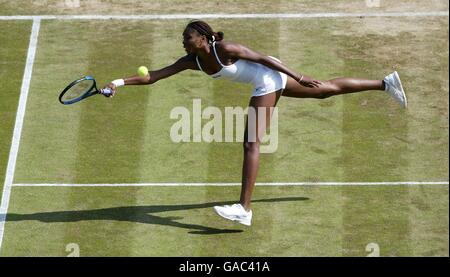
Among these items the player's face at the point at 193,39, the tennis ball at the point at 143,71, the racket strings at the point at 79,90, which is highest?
the player's face at the point at 193,39

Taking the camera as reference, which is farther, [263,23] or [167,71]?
[263,23]

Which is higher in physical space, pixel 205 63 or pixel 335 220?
pixel 205 63

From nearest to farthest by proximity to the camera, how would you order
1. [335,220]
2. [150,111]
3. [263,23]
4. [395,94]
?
1. [335,220]
2. [395,94]
3. [150,111]
4. [263,23]

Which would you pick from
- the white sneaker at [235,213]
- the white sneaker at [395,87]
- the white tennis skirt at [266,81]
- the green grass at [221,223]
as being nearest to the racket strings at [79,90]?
the green grass at [221,223]

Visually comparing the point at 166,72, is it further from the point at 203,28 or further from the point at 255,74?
the point at 255,74

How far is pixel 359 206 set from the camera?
16266 millimetres

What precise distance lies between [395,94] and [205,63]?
300cm

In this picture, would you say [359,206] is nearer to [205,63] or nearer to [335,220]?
[335,220]

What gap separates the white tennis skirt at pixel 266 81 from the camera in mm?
15914

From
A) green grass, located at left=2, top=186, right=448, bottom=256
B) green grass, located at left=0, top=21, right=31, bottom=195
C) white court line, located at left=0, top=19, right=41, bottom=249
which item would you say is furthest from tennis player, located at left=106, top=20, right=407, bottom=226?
green grass, located at left=0, top=21, right=31, bottom=195

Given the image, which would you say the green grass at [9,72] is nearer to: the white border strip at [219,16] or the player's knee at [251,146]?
the white border strip at [219,16]

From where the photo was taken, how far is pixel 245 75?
15961 mm

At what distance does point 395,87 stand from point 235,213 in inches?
128
